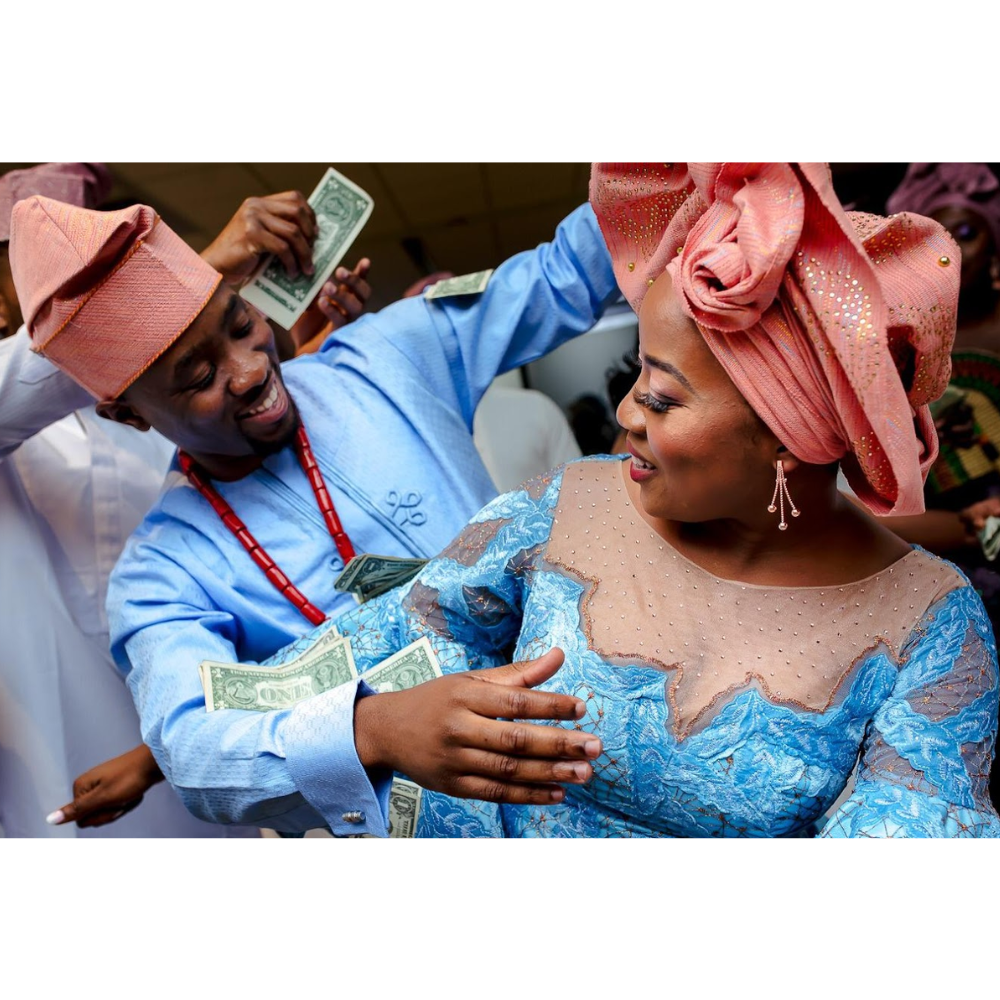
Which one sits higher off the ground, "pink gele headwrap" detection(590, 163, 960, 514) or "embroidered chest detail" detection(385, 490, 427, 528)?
"pink gele headwrap" detection(590, 163, 960, 514)

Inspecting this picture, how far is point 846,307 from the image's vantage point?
1.00 metres

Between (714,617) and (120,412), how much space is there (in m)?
1.00

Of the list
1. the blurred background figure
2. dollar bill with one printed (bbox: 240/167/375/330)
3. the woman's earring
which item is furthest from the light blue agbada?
the blurred background figure

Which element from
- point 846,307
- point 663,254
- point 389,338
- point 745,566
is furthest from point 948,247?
point 389,338

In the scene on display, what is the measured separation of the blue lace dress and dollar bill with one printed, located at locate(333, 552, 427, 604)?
189 millimetres

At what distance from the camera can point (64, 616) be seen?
1.97 metres

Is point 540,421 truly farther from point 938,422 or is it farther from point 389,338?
point 938,422

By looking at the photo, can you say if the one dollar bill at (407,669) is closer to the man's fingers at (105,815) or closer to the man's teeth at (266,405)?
the man's teeth at (266,405)

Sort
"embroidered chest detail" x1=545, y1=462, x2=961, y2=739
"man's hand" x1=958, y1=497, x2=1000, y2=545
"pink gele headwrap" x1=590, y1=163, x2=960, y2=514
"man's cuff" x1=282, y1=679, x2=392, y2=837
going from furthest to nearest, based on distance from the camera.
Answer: "man's hand" x1=958, y1=497, x2=1000, y2=545, "man's cuff" x1=282, y1=679, x2=392, y2=837, "embroidered chest detail" x1=545, y1=462, x2=961, y2=739, "pink gele headwrap" x1=590, y1=163, x2=960, y2=514

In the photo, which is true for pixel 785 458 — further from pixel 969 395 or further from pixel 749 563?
pixel 969 395

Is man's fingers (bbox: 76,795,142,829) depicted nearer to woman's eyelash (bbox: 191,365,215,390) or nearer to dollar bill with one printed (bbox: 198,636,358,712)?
dollar bill with one printed (bbox: 198,636,358,712)

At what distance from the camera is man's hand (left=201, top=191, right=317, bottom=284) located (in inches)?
65.7

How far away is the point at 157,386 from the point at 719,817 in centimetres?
103

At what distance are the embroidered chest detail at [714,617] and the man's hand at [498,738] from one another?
19 centimetres
